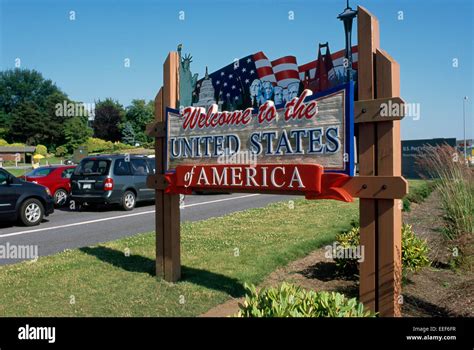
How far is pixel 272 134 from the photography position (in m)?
5.09

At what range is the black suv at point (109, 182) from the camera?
14.4m

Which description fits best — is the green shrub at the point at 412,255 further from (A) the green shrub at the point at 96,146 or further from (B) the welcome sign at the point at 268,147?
(A) the green shrub at the point at 96,146

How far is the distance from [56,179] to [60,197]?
65cm

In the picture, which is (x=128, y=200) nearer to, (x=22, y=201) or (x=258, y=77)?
(x=22, y=201)

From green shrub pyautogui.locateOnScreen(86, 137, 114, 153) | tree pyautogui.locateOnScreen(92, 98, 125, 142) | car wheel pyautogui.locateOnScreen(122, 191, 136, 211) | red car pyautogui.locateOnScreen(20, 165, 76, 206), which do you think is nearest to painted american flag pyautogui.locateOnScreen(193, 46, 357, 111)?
car wheel pyautogui.locateOnScreen(122, 191, 136, 211)

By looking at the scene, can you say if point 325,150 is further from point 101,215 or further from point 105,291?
point 101,215

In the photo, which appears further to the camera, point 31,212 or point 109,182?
point 109,182

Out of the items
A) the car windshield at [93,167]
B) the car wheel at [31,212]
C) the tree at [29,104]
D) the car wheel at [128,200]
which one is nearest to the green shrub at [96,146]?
the tree at [29,104]

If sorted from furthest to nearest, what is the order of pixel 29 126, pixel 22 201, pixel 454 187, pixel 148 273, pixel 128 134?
pixel 128 134 < pixel 29 126 < pixel 22 201 < pixel 454 187 < pixel 148 273

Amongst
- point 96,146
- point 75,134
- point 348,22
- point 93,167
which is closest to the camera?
point 348,22

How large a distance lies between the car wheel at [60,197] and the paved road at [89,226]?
1.58 meters

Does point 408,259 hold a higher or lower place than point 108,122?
lower

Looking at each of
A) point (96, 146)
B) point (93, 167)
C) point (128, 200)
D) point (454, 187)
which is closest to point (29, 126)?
point (96, 146)

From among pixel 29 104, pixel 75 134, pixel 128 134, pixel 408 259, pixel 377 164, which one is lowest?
pixel 408 259
